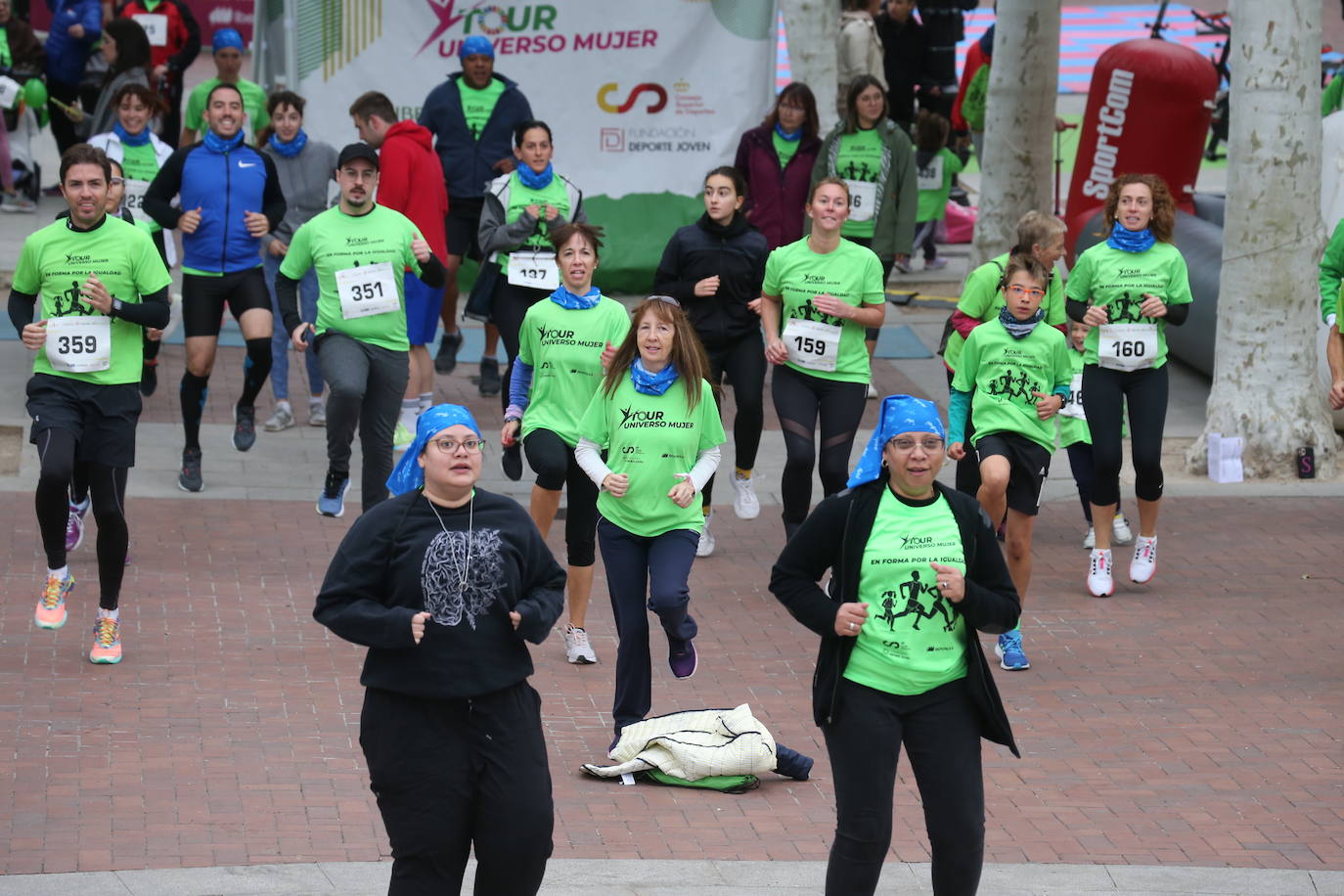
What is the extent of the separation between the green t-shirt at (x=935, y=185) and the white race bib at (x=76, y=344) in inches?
402

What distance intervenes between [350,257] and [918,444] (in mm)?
5214

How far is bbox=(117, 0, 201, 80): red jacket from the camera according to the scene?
18719 millimetres

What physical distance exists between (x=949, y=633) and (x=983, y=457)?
3287mm

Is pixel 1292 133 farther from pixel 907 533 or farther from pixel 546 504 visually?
pixel 907 533

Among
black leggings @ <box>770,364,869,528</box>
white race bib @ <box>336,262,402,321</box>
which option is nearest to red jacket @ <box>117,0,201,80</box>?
white race bib @ <box>336,262,402,321</box>

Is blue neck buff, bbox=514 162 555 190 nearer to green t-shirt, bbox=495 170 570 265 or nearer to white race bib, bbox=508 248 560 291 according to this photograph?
green t-shirt, bbox=495 170 570 265

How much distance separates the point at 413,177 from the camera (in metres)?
12.2

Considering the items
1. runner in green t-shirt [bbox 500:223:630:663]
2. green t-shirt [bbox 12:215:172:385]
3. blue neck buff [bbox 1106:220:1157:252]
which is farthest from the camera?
blue neck buff [bbox 1106:220:1157:252]

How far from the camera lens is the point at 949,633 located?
5.49 meters

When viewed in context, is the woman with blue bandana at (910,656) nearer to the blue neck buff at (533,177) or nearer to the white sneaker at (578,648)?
the white sneaker at (578,648)

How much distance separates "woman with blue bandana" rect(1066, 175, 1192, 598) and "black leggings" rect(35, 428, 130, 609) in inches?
173

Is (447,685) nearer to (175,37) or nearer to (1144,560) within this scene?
(1144,560)

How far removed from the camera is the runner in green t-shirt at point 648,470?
7457mm

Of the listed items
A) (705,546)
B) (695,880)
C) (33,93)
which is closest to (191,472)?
(705,546)
